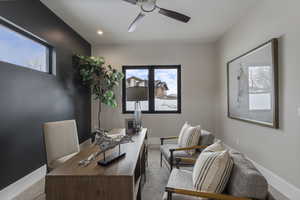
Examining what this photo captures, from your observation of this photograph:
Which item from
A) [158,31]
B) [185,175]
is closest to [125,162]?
[185,175]

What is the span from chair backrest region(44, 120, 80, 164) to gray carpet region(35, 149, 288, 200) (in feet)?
1.93

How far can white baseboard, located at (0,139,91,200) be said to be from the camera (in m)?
2.08

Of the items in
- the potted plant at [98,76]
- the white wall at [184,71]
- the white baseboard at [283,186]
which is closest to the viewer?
the white baseboard at [283,186]

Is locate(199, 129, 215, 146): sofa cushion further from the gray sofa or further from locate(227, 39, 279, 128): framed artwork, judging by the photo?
the gray sofa

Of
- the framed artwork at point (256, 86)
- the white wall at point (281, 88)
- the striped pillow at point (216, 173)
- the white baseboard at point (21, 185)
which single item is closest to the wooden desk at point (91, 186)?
the striped pillow at point (216, 173)

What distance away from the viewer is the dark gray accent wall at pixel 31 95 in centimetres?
213

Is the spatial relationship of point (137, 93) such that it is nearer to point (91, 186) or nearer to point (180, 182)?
point (180, 182)

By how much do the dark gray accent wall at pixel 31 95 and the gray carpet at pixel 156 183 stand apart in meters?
0.64

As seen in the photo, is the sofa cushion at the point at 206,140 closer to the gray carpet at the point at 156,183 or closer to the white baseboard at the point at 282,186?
the gray carpet at the point at 156,183

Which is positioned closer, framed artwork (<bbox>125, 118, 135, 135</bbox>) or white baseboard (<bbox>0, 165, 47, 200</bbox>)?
white baseboard (<bbox>0, 165, 47, 200</bbox>)

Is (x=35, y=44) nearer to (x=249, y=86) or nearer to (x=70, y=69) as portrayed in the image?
(x=70, y=69)

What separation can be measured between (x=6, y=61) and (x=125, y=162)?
6.57 feet

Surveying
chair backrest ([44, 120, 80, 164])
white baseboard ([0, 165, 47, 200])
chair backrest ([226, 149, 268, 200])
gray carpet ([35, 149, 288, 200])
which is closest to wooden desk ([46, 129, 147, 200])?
chair backrest ([226, 149, 268, 200])

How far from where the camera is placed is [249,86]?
9.74 ft
